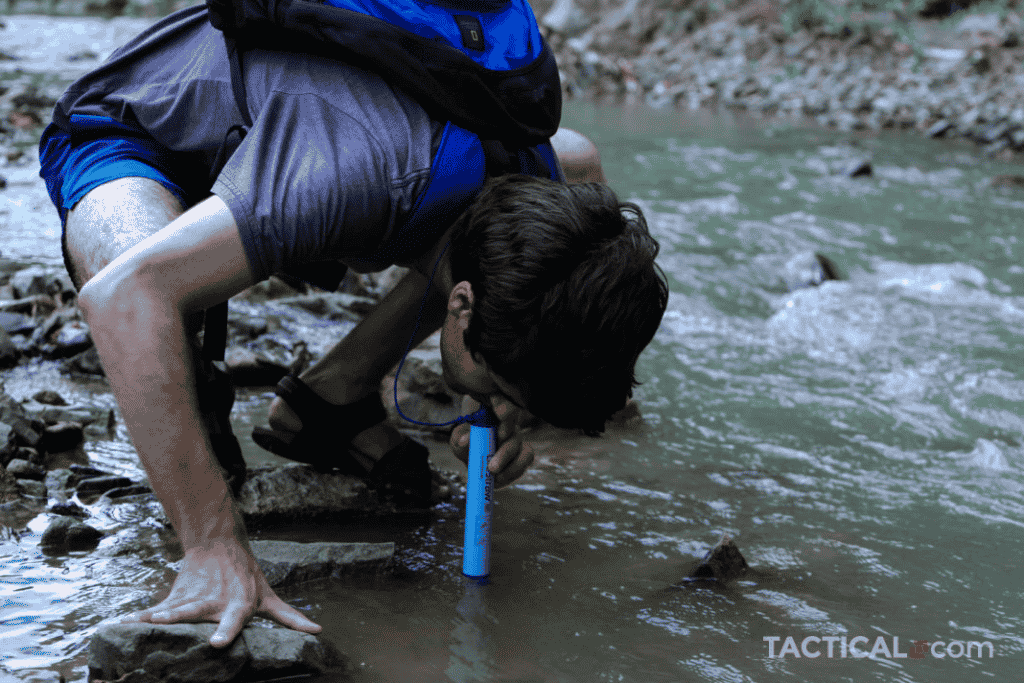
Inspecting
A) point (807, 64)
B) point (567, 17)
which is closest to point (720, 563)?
point (807, 64)

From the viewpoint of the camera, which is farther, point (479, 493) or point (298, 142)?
point (479, 493)

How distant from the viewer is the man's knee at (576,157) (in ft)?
8.15

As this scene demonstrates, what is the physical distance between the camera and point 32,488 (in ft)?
7.12

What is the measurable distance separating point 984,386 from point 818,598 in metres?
1.82

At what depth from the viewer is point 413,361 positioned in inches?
115

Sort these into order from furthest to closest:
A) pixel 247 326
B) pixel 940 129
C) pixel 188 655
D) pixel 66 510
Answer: pixel 940 129 < pixel 247 326 < pixel 66 510 < pixel 188 655

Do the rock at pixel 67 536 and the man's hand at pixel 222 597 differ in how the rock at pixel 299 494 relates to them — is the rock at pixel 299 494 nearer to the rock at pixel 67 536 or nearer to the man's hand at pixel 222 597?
the rock at pixel 67 536

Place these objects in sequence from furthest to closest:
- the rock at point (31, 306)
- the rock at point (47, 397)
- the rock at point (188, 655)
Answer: the rock at point (31, 306)
the rock at point (47, 397)
the rock at point (188, 655)

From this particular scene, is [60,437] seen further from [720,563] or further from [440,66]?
[720,563]

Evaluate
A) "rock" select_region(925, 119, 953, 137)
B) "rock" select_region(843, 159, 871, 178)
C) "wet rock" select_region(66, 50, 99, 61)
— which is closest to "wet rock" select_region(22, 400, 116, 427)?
→ "rock" select_region(843, 159, 871, 178)

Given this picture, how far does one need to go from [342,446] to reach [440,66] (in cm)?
102

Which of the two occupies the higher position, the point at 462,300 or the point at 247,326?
the point at 462,300

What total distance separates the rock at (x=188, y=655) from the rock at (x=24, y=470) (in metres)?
0.79

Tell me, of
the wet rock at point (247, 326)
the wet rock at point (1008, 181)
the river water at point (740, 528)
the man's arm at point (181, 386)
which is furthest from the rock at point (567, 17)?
the man's arm at point (181, 386)
